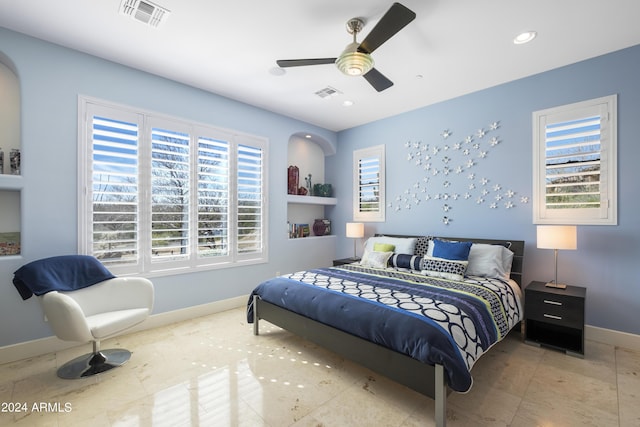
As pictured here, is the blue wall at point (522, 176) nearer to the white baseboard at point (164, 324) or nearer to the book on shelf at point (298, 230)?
the white baseboard at point (164, 324)

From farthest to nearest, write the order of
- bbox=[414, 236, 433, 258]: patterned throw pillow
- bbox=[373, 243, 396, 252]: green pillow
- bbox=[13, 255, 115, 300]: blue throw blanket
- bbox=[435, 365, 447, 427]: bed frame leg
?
bbox=[373, 243, 396, 252]: green pillow < bbox=[414, 236, 433, 258]: patterned throw pillow < bbox=[13, 255, 115, 300]: blue throw blanket < bbox=[435, 365, 447, 427]: bed frame leg

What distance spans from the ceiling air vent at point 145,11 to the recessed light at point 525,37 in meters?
3.12

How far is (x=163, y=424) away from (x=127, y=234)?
2.11 metres

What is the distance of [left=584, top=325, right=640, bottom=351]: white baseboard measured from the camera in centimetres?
292

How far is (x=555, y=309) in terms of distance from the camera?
9.48 ft

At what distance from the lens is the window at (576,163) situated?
120 inches

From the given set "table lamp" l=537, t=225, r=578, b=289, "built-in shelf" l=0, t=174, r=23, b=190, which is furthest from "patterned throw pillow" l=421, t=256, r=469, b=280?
"built-in shelf" l=0, t=174, r=23, b=190

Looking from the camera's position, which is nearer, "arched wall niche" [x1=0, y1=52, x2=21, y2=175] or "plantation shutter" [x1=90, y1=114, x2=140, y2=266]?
"arched wall niche" [x1=0, y1=52, x2=21, y2=175]

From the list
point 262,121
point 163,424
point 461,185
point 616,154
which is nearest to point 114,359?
point 163,424

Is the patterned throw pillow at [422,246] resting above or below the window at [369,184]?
below

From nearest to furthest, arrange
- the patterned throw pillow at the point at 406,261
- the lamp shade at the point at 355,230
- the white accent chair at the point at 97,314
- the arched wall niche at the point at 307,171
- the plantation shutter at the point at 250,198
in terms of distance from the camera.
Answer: the white accent chair at the point at 97,314 → the patterned throw pillow at the point at 406,261 → the plantation shutter at the point at 250,198 → the lamp shade at the point at 355,230 → the arched wall niche at the point at 307,171

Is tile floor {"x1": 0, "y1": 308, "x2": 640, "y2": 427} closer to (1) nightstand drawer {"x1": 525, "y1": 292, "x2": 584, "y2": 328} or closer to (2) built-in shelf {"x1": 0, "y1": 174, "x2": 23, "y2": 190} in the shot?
(1) nightstand drawer {"x1": 525, "y1": 292, "x2": 584, "y2": 328}

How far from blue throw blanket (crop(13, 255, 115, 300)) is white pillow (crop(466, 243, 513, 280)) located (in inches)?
153

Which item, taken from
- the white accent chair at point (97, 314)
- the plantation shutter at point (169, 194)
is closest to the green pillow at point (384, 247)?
the plantation shutter at point (169, 194)
